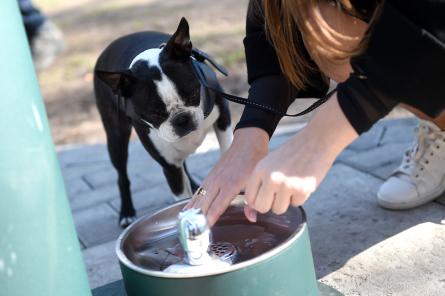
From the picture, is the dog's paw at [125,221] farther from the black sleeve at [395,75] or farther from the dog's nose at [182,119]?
the black sleeve at [395,75]

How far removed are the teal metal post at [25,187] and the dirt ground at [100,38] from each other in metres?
2.16

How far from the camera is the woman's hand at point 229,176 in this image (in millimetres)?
1113

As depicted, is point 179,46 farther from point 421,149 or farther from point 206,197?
point 421,149

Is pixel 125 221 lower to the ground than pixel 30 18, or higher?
higher

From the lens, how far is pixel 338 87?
980 millimetres

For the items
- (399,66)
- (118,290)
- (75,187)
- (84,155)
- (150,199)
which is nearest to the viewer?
(399,66)

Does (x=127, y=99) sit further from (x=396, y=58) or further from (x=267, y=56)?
(x=396, y=58)

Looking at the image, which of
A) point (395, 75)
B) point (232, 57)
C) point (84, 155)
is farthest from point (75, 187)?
point (232, 57)

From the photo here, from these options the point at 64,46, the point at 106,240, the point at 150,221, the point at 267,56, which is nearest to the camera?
the point at 150,221

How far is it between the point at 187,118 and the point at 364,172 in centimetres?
65

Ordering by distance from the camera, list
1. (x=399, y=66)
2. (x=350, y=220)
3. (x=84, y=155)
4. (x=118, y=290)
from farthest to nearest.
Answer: (x=84, y=155) < (x=350, y=220) < (x=118, y=290) < (x=399, y=66)

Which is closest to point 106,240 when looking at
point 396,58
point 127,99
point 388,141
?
point 127,99

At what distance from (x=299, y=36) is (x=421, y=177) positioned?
55 centimetres

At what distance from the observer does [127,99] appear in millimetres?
1568
